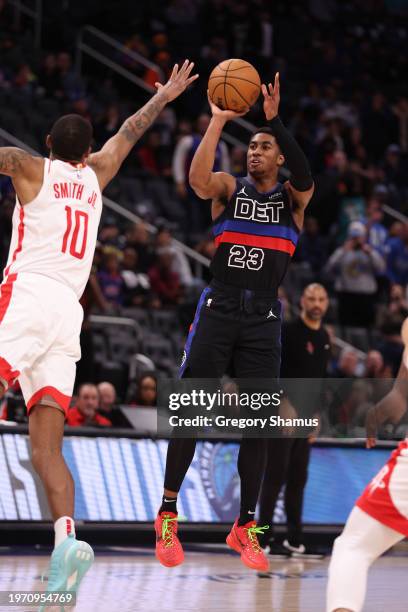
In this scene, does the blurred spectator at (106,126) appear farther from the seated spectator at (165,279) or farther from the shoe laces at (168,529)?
the shoe laces at (168,529)

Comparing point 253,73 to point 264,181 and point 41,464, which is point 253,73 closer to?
point 264,181

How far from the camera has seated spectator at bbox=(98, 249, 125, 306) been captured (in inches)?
595

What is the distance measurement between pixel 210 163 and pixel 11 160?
147 cm

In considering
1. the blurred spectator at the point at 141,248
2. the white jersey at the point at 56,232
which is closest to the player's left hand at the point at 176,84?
the white jersey at the point at 56,232

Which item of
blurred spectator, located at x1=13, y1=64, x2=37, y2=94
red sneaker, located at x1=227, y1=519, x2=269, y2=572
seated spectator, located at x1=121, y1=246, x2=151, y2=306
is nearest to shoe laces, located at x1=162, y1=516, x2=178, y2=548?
red sneaker, located at x1=227, y1=519, x2=269, y2=572

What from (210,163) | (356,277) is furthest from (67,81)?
(210,163)

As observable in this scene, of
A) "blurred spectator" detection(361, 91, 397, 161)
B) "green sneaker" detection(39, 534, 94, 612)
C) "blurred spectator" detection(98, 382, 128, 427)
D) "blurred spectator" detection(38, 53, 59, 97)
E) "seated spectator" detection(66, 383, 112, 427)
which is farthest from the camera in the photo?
"blurred spectator" detection(361, 91, 397, 161)

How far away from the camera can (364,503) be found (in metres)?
5.74

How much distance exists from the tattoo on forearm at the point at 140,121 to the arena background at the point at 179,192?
14.1ft

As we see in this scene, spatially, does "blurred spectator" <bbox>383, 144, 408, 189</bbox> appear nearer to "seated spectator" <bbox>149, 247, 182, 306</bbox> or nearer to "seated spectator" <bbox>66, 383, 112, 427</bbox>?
"seated spectator" <bbox>149, 247, 182, 306</bbox>

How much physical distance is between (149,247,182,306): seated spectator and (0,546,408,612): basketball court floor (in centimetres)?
517

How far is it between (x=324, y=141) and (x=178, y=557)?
13377 millimetres

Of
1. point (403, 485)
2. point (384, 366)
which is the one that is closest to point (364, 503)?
point (403, 485)

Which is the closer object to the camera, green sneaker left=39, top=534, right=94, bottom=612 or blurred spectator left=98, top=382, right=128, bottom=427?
green sneaker left=39, top=534, right=94, bottom=612
